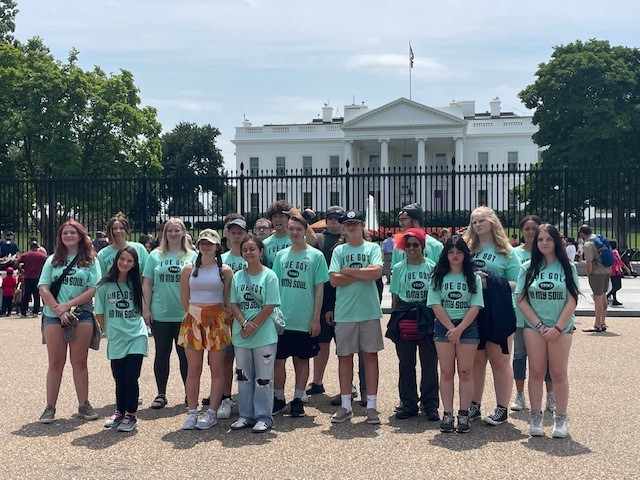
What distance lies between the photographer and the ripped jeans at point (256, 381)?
627cm

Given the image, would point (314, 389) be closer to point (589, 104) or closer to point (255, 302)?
point (255, 302)

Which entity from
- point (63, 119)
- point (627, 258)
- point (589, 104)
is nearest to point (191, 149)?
point (63, 119)

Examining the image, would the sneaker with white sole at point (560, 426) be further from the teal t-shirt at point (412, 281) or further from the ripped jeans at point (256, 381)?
the ripped jeans at point (256, 381)

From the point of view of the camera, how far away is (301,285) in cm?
674

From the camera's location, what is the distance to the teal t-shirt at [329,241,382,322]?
660 centimetres

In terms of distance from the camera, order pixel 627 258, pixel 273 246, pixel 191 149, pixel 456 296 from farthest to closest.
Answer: pixel 191 149
pixel 627 258
pixel 273 246
pixel 456 296

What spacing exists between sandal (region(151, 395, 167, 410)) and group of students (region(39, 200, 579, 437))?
0.04 feet

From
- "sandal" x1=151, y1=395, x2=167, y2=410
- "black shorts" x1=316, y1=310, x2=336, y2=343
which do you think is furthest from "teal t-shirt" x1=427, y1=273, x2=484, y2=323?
"sandal" x1=151, y1=395, x2=167, y2=410

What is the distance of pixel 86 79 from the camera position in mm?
34406

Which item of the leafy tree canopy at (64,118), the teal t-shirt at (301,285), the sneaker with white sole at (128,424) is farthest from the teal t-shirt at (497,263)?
the leafy tree canopy at (64,118)

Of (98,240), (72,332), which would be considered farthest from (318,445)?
(98,240)

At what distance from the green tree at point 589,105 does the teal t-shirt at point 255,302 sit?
31842 mm

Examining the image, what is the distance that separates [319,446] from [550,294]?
2.05 m

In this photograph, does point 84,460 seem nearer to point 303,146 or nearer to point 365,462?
point 365,462
